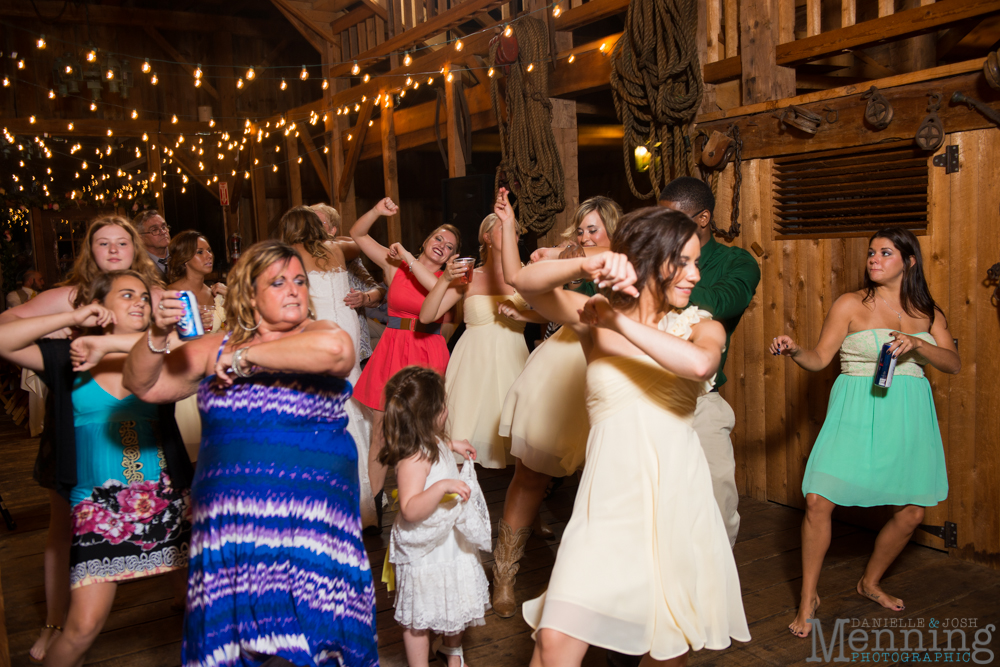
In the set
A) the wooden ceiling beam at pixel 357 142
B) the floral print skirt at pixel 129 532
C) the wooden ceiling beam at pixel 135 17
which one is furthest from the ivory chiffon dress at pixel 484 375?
the wooden ceiling beam at pixel 135 17

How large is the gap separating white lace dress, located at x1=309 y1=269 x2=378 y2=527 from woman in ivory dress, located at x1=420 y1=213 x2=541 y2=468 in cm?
41

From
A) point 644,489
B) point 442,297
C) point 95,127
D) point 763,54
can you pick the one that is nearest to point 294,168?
point 95,127

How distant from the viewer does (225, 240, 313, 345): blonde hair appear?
1.95 m

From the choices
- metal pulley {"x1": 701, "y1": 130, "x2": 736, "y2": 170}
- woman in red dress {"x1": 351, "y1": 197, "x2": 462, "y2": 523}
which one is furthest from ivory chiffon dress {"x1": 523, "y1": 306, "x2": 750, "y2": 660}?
metal pulley {"x1": 701, "y1": 130, "x2": 736, "y2": 170}

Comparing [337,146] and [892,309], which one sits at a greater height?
[337,146]

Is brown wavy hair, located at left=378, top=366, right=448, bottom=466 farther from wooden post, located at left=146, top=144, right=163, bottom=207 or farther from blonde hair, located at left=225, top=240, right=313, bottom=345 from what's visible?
wooden post, located at left=146, top=144, right=163, bottom=207

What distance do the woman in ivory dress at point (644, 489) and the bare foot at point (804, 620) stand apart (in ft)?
3.40

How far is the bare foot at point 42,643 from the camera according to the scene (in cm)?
285

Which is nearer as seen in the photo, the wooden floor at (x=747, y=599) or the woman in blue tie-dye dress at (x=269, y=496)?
the woman in blue tie-dye dress at (x=269, y=496)

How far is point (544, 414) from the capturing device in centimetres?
300

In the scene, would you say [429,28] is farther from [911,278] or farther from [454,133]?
[911,278]

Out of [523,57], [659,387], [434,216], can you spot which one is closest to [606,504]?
[659,387]

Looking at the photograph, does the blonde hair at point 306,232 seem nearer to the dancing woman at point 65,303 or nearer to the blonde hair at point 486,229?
the blonde hair at point 486,229

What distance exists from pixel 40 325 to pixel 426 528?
1.28 meters
